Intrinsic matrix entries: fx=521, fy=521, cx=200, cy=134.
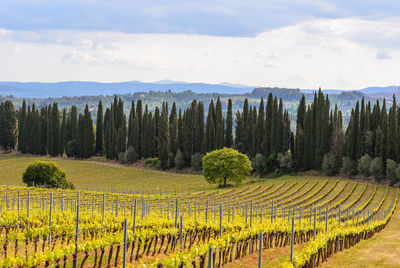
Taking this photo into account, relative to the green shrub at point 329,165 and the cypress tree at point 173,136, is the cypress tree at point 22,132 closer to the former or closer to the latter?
the cypress tree at point 173,136

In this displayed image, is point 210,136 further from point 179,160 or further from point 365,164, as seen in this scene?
point 365,164

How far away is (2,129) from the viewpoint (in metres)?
109

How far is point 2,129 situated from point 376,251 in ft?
320

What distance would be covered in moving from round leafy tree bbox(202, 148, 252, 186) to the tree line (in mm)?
8188

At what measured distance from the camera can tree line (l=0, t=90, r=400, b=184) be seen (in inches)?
2682

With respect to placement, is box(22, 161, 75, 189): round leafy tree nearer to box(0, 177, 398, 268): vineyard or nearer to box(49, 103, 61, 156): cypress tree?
box(0, 177, 398, 268): vineyard

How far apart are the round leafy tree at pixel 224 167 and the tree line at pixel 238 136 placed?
8188 mm

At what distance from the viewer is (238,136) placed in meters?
82.6

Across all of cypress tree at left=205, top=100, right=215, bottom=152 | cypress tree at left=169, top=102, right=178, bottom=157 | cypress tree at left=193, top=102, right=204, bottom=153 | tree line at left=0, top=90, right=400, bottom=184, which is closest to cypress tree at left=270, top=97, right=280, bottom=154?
tree line at left=0, top=90, right=400, bottom=184

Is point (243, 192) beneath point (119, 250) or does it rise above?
beneath

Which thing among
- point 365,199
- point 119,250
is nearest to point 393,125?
point 365,199

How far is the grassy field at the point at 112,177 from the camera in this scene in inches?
2744

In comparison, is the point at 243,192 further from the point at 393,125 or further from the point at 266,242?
the point at 266,242

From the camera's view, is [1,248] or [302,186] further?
[302,186]
